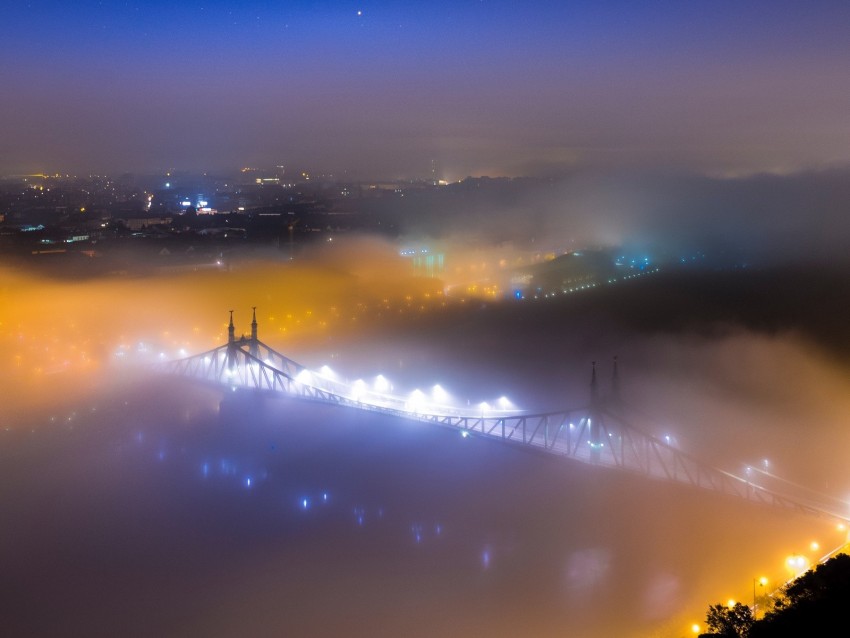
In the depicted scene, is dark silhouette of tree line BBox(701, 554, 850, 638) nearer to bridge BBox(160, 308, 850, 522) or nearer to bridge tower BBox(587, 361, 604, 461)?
bridge BBox(160, 308, 850, 522)

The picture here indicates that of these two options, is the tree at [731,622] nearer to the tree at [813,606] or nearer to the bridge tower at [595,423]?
the tree at [813,606]

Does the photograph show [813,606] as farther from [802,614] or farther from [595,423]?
[595,423]

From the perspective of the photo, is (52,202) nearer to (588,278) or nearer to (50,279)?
(50,279)

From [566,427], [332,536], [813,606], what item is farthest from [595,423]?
[813,606]

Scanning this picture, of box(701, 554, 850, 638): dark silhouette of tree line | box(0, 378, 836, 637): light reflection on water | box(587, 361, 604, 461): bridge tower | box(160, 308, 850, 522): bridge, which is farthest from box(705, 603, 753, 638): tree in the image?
box(587, 361, 604, 461): bridge tower

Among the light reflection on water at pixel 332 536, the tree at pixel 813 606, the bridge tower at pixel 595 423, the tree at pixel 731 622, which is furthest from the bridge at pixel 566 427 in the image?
the tree at pixel 731 622

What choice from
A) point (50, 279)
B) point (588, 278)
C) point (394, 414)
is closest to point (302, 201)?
point (588, 278)

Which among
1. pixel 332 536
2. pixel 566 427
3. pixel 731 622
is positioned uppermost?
pixel 566 427

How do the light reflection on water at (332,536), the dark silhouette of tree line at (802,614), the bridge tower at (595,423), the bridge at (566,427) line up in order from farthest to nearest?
the bridge tower at (595,423) → the bridge at (566,427) → the light reflection on water at (332,536) → the dark silhouette of tree line at (802,614)

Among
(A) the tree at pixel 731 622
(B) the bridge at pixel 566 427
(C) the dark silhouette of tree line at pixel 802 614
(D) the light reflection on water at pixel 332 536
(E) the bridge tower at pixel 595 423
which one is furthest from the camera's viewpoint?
(E) the bridge tower at pixel 595 423
